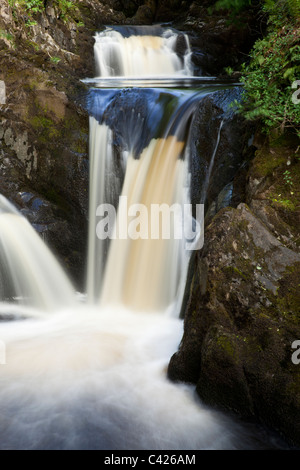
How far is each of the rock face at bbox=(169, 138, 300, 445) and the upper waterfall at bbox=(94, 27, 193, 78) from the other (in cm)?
724

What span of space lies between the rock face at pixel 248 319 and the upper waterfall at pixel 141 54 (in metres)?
7.24

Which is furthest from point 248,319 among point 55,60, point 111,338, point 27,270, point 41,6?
point 41,6

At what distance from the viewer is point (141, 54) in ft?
31.7

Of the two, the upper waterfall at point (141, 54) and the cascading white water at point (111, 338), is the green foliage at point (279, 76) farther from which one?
the upper waterfall at point (141, 54)

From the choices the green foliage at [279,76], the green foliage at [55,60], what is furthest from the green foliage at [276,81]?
the green foliage at [55,60]

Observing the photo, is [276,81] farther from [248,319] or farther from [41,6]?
[41,6]

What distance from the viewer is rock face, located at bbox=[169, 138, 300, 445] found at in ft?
8.83

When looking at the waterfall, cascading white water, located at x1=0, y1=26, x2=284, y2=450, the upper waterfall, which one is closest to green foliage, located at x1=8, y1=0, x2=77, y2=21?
the upper waterfall

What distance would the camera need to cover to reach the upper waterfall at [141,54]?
931cm

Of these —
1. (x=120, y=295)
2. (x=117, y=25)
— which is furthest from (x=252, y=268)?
(x=117, y=25)

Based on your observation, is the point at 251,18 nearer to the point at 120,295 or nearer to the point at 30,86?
the point at 30,86

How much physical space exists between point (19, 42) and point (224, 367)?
24.1 feet

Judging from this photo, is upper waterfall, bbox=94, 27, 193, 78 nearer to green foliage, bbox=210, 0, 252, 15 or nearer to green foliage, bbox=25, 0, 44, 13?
green foliage, bbox=210, 0, 252, 15

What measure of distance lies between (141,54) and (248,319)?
890 centimetres
